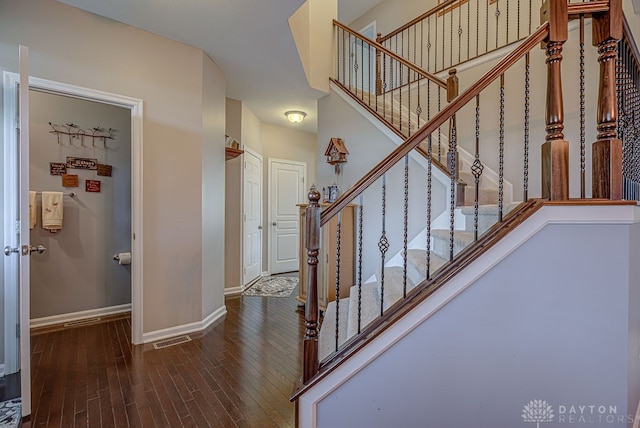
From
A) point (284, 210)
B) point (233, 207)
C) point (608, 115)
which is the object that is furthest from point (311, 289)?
point (284, 210)

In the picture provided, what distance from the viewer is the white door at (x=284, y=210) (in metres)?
5.55

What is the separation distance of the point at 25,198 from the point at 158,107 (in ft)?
4.65

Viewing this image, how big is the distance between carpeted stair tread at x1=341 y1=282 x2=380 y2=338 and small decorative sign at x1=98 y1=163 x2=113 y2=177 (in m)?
3.05

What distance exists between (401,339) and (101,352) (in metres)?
2.56

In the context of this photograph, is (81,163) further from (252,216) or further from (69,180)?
(252,216)

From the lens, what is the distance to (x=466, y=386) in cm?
147

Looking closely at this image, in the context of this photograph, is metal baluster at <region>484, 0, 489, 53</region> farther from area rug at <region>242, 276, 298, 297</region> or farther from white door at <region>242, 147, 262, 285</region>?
area rug at <region>242, 276, 298, 297</region>

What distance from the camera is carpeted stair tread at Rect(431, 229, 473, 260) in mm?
2021

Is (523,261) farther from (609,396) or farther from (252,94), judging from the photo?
(252,94)

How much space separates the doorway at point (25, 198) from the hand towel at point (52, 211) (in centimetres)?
99

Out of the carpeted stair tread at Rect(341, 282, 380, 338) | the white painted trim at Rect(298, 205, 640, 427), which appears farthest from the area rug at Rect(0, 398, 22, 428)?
the carpeted stair tread at Rect(341, 282, 380, 338)

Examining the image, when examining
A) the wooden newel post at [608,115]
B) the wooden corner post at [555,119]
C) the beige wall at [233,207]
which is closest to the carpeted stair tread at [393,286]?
the wooden corner post at [555,119]

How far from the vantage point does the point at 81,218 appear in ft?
10.6

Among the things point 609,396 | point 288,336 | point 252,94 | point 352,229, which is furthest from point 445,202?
point 252,94
